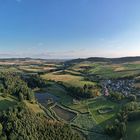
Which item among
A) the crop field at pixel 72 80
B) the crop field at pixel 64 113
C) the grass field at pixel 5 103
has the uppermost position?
the crop field at pixel 72 80

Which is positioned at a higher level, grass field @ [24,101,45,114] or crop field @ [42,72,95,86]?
crop field @ [42,72,95,86]

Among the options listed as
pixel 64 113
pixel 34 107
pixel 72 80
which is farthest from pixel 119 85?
pixel 34 107

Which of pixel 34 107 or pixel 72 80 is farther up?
A: pixel 72 80

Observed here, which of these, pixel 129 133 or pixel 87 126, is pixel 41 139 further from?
pixel 129 133

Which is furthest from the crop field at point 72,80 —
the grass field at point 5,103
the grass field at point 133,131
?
the grass field at point 133,131

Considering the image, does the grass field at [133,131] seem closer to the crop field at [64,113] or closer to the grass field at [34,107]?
the crop field at [64,113]

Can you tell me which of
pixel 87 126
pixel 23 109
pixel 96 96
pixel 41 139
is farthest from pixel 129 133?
pixel 96 96

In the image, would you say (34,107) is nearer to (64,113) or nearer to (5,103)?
A: (5,103)

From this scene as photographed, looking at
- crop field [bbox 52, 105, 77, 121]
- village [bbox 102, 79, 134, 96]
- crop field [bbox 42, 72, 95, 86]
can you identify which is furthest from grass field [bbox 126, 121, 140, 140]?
crop field [bbox 42, 72, 95, 86]

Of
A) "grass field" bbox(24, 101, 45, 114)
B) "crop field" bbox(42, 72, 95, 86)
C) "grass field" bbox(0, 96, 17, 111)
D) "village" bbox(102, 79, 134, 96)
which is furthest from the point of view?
"crop field" bbox(42, 72, 95, 86)

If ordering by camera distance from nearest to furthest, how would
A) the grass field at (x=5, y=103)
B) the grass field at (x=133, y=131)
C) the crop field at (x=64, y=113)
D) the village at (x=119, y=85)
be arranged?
the grass field at (x=133, y=131) → the crop field at (x=64, y=113) → the grass field at (x=5, y=103) → the village at (x=119, y=85)

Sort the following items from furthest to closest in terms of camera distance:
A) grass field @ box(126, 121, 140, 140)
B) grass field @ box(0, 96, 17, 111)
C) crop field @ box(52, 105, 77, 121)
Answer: grass field @ box(0, 96, 17, 111)
crop field @ box(52, 105, 77, 121)
grass field @ box(126, 121, 140, 140)

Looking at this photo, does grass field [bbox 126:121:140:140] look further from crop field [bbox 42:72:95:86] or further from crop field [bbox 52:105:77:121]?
crop field [bbox 42:72:95:86]
